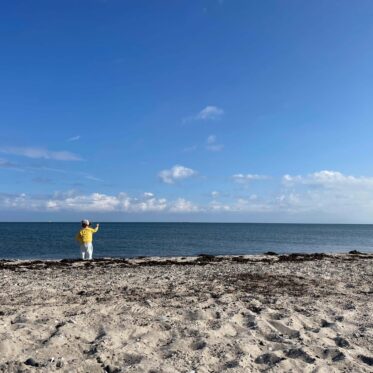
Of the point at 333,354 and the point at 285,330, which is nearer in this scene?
the point at 333,354

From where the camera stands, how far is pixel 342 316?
8312mm

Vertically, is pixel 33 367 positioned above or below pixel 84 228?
below

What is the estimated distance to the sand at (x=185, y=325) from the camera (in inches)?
225

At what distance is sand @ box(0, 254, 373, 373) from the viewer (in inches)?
225

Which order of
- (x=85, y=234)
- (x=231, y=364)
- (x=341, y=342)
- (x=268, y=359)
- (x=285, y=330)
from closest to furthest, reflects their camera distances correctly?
(x=231, y=364) → (x=268, y=359) → (x=341, y=342) → (x=285, y=330) → (x=85, y=234)

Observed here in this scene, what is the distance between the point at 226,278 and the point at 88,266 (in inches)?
272

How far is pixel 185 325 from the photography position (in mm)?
7375

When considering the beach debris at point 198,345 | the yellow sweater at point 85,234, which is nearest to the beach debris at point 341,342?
the beach debris at point 198,345

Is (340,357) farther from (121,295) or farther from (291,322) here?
(121,295)

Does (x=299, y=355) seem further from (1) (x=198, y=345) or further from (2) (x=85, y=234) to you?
(2) (x=85, y=234)

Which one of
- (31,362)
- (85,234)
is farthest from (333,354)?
(85,234)

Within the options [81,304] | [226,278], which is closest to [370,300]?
[226,278]

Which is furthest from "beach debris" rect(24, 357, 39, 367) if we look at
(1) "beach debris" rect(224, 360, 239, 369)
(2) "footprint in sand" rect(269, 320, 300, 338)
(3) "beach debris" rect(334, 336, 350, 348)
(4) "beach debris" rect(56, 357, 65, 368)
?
(3) "beach debris" rect(334, 336, 350, 348)

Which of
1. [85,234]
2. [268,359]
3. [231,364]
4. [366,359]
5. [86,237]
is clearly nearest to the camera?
[231,364]
